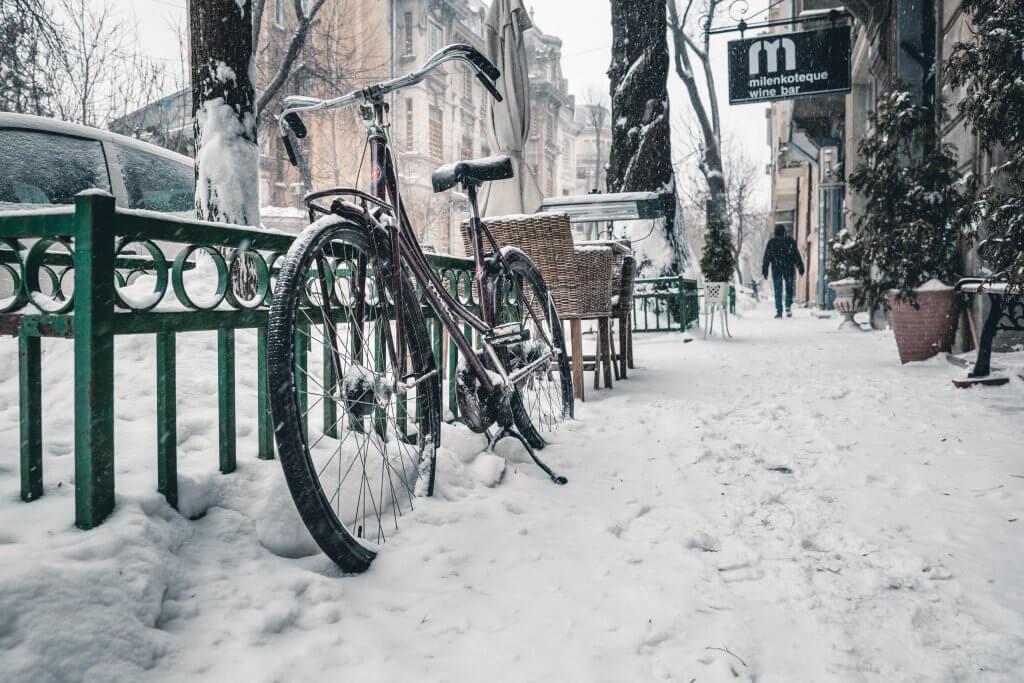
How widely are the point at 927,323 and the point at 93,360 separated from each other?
597cm

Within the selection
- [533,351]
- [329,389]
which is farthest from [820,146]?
[329,389]

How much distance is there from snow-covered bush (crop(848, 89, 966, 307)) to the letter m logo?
3.70 metres

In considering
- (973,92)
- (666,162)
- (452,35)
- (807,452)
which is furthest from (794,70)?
(452,35)

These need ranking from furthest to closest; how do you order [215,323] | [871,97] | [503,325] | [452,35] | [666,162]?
[452,35] → [871,97] → [666,162] → [503,325] → [215,323]

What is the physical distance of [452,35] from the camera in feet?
118

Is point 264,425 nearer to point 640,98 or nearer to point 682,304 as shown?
point 682,304

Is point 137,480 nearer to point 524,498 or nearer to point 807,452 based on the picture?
point 524,498

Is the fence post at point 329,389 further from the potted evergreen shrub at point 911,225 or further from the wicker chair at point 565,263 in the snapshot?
the potted evergreen shrub at point 911,225

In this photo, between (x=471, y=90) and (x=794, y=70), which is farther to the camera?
(x=471, y=90)

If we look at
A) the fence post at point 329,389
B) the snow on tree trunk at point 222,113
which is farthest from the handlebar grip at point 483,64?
the snow on tree trunk at point 222,113

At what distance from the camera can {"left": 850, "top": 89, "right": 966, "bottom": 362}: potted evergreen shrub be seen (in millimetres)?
5641

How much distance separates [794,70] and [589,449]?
8719mm

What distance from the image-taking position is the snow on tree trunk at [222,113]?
4.34 meters

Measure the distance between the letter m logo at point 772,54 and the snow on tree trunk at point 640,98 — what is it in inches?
61.5
